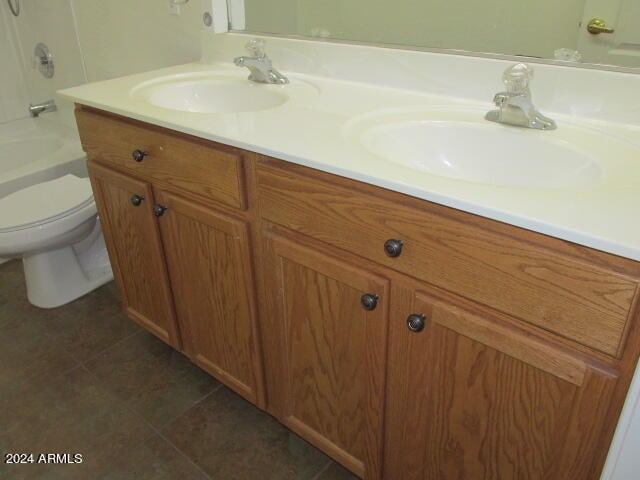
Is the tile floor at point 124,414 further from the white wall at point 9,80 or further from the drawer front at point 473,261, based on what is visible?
the white wall at point 9,80

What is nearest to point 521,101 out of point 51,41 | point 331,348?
point 331,348

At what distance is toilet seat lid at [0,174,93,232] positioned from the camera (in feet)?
5.75

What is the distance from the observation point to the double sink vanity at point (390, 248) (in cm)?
73

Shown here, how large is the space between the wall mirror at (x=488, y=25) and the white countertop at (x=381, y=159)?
0.17ft

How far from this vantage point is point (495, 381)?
84cm

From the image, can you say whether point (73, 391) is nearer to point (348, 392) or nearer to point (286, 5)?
point (348, 392)

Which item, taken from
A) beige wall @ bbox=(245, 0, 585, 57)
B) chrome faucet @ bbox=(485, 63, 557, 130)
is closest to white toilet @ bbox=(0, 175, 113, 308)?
beige wall @ bbox=(245, 0, 585, 57)

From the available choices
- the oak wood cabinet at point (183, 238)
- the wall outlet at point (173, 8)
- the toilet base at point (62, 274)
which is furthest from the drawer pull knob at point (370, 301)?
the toilet base at point (62, 274)

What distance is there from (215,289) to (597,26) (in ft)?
3.34

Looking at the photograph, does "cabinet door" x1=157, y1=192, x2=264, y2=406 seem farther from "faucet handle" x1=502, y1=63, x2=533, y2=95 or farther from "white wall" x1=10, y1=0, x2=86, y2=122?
"white wall" x1=10, y1=0, x2=86, y2=122

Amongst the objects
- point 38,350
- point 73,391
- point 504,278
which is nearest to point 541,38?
point 504,278

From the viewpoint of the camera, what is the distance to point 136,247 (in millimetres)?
1485

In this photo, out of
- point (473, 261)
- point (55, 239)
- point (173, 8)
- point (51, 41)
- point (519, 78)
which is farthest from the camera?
point (51, 41)

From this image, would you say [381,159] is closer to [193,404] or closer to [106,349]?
[193,404]
